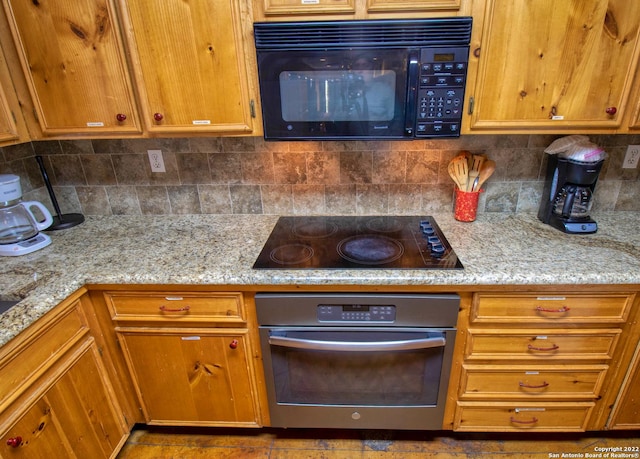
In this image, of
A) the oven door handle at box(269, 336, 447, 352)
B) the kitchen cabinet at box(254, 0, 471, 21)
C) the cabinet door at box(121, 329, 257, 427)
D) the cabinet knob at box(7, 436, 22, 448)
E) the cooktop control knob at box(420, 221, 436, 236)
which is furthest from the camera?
the cooktop control knob at box(420, 221, 436, 236)

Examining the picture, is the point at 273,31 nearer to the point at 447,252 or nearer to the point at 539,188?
the point at 447,252

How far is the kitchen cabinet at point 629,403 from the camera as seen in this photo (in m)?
1.32

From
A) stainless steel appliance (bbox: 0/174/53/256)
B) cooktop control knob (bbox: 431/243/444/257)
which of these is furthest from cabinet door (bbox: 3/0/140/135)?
cooktop control knob (bbox: 431/243/444/257)

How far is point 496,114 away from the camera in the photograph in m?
1.26

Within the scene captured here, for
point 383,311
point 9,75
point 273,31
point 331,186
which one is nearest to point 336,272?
point 383,311

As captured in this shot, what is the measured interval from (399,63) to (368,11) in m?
0.20

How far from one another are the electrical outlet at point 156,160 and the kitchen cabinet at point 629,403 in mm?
2181

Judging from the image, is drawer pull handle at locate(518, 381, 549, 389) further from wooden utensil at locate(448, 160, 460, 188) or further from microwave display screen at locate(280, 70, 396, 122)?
microwave display screen at locate(280, 70, 396, 122)

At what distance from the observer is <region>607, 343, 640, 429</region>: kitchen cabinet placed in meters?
1.32

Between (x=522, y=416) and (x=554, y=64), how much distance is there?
1.38m

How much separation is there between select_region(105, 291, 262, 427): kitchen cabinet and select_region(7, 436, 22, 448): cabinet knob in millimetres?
419

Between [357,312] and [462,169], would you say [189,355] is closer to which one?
[357,312]

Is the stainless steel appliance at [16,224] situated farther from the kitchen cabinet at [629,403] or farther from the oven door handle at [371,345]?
the kitchen cabinet at [629,403]

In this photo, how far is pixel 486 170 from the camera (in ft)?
4.97
